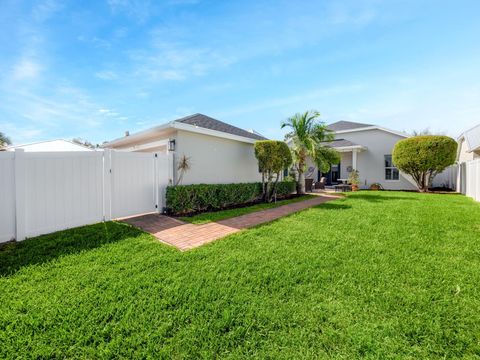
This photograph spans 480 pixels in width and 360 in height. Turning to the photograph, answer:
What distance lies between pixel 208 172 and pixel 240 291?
7719mm

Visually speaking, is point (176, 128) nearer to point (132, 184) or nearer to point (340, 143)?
point (132, 184)

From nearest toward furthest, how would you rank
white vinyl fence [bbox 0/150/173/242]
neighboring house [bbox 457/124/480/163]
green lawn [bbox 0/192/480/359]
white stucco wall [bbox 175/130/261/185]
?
green lawn [bbox 0/192/480/359]
white vinyl fence [bbox 0/150/173/242]
white stucco wall [bbox 175/130/261/185]
neighboring house [bbox 457/124/480/163]

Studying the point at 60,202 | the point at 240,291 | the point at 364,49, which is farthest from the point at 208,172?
the point at 364,49

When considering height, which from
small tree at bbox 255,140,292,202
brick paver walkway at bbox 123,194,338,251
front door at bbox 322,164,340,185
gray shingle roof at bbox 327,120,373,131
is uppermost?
gray shingle roof at bbox 327,120,373,131

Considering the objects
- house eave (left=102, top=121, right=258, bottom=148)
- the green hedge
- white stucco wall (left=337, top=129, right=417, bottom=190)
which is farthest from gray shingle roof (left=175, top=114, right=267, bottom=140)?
white stucco wall (left=337, top=129, right=417, bottom=190)

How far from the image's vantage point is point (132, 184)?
305 inches

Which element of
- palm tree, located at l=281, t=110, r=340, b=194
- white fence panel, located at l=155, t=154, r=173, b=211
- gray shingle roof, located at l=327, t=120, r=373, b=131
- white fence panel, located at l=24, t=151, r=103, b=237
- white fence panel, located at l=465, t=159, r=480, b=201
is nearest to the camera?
white fence panel, located at l=24, t=151, r=103, b=237

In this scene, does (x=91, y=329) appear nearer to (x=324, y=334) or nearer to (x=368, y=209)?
(x=324, y=334)

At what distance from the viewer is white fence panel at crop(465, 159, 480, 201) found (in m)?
11.7

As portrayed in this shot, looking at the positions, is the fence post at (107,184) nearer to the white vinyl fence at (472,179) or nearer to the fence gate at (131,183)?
the fence gate at (131,183)

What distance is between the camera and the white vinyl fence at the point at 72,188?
5176 millimetres

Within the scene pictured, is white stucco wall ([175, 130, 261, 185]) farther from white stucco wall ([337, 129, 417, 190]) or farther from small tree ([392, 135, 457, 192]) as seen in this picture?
white stucco wall ([337, 129, 417, 190])

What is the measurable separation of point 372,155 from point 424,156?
16.5ft

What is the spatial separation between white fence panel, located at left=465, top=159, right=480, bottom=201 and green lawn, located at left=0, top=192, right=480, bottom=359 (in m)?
9.52
